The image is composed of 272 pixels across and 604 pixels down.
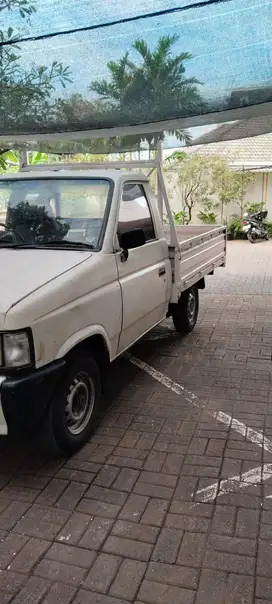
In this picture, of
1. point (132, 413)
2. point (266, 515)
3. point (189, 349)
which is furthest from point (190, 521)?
point (189, 349)

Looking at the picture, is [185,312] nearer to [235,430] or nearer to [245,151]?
[235,430]

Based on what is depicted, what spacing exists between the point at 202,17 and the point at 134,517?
11.1 feet

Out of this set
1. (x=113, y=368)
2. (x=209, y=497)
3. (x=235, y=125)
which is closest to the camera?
(x=209, y=497)

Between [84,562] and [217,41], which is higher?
[217,41]

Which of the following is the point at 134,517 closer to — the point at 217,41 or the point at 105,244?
the point at 105,244

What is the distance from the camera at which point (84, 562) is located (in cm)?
260

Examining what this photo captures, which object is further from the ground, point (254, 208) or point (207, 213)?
point (254, 208)

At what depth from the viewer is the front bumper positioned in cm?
286

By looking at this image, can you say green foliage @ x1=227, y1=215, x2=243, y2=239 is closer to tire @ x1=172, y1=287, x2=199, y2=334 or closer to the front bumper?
tire @ x1=172, y1=287, x2=199, y2=334

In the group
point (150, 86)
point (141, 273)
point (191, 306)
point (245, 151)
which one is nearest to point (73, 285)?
point (141, 273)

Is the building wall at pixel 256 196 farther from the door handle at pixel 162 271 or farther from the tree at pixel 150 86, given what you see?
the tree at pixel 150 86

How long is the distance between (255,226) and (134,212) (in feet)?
47.6

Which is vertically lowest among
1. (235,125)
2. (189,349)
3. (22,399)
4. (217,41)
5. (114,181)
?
(189,349)

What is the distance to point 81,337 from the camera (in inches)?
134
